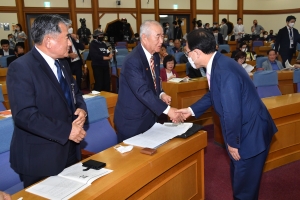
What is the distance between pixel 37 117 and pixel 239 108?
112cm

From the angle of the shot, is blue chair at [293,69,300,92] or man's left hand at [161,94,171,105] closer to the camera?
man's left hand at [161,94,171,105]

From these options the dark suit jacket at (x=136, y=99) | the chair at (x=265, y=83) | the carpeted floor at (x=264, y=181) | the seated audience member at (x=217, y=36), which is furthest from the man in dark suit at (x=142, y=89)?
the seated audience member at (x=217, y=36)

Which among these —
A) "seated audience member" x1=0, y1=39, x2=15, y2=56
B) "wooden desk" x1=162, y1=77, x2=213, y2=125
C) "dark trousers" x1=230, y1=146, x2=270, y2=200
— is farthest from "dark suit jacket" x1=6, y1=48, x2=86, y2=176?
"seated audience member" x1=0, y1=39, x2=15, y2=56

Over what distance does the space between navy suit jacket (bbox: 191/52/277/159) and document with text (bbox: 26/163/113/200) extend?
772mm

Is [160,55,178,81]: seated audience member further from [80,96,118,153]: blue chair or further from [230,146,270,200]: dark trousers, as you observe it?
[230,146,270,200]: dark trousers

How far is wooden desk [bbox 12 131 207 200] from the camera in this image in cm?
144

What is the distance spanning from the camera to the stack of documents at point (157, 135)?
1.92m

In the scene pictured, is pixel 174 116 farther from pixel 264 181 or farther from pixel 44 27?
pixel 264 181

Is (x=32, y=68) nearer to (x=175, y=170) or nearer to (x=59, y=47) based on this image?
(x=59, y=47)

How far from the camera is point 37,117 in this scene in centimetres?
149

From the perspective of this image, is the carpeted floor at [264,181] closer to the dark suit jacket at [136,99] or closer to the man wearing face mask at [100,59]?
the dark suit jacket at [136,99]

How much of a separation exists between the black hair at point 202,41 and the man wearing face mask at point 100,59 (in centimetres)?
431

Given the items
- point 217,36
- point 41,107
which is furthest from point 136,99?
point 217,36

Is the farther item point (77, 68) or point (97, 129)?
point (77, 68)
